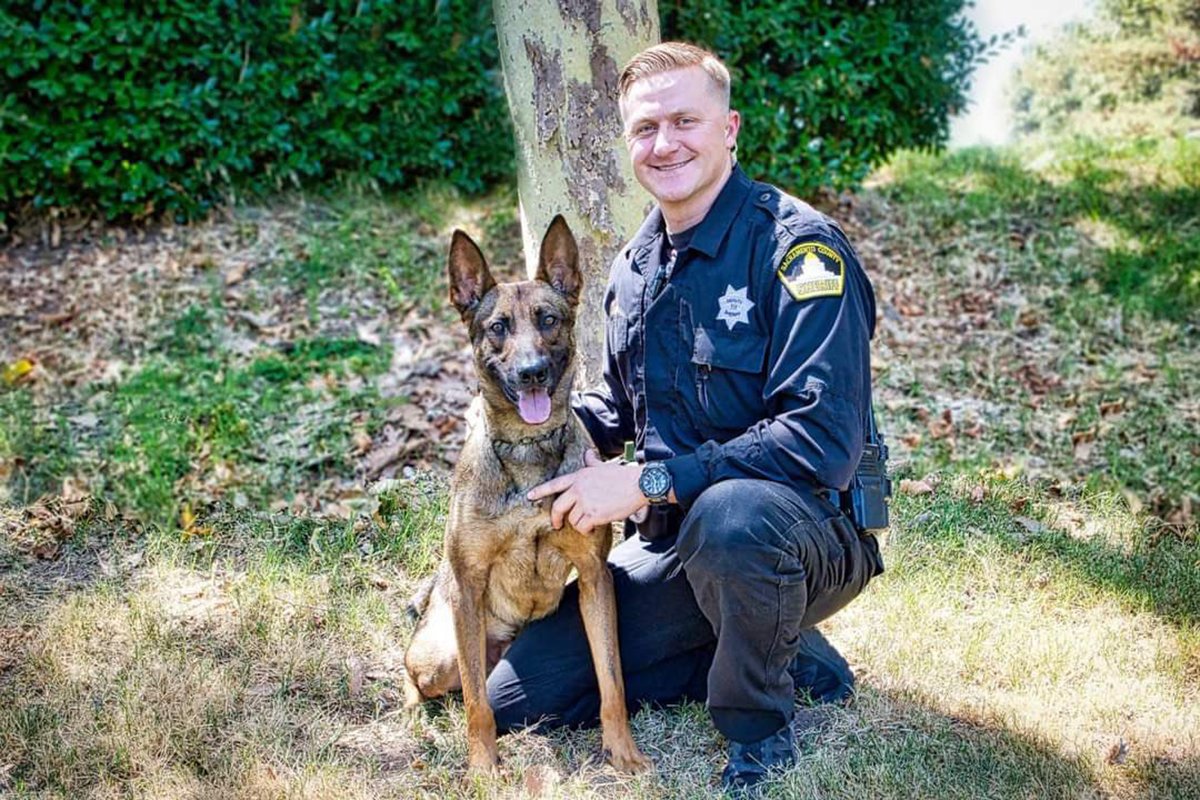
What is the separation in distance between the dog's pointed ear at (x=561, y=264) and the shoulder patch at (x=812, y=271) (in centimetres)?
72

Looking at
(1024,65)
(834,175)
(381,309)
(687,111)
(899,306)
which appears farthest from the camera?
(1024,65)

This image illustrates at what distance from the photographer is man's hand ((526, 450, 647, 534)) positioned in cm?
323

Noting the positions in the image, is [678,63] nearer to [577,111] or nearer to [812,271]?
[812,271]

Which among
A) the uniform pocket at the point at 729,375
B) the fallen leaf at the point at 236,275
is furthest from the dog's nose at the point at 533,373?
the fallen leaf at the point at 236,275

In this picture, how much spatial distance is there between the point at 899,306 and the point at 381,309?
143 inches

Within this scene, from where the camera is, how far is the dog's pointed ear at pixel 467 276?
3428 mm

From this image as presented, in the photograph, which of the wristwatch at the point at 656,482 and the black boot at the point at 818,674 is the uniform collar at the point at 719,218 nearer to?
the wristwatch at the point at 656,482

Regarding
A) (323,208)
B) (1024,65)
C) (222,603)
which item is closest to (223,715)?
(222,603)

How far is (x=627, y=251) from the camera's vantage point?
3.66 m

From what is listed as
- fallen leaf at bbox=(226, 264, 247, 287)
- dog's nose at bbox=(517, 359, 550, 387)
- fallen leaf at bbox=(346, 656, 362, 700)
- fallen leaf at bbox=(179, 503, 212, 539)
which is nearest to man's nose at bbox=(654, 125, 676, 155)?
dog's nose at bbox=(517, 359, 550, 387)

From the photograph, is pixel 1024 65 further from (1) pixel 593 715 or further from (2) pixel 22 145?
(1) pixel 593 715

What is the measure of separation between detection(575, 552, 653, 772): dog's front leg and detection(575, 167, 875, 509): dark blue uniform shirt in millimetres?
422

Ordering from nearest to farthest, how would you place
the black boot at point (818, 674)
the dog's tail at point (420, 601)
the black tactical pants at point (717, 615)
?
the black tactical pants at point (717, 615) < the black boot at point (818, 674) < the dog's tail at point (420, 601)

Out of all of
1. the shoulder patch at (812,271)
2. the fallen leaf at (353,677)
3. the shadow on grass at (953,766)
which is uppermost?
the shoulder patch at (812,271)
